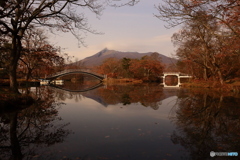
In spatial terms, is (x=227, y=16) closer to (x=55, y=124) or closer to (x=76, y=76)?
(x=55, y=124)

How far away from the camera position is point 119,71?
52.6 metres

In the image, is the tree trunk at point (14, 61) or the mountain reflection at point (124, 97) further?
the mountain reflection at point (124, 97)

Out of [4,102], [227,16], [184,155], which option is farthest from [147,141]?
[227,16]

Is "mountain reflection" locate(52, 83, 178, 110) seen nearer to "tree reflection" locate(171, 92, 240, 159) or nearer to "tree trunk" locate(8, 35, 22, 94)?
"tree reflection" locate(171, 92, 240, 159)

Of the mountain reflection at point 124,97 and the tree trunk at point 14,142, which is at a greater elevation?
the mountain reflection at point 124,97

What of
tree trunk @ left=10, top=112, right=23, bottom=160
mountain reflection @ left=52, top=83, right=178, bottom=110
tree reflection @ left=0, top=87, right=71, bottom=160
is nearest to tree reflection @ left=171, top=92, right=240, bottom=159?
tree reflection @ left=0, top=87, right=71, bottom=160

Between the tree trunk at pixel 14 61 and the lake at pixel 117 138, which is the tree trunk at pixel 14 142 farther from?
the tree trunk at pixel 14 61

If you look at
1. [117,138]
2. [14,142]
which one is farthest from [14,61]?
[117,138]

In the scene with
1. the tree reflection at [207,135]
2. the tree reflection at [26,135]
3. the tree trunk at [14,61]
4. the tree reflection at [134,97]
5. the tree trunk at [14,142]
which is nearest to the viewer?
the tree trunk at [14,142]

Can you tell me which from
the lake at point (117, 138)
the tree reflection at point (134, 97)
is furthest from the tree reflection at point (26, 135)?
the tree reflection at point (134, 97)

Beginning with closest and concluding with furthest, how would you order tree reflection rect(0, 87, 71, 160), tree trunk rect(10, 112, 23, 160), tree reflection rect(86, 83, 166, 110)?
tree trunk rect(10, 112, 23, 160) < tree reflection rect(0, 87, 71, 160) < tree reflection rect(86, 83, 166, 110)

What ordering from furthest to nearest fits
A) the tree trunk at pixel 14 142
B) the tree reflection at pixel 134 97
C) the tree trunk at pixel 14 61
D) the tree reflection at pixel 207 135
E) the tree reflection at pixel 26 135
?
the tree reflection at pixel 134 97 < the tree trunk at pixel 14 61 < the tree reflection at pixel 207 135 < the tree reflection at pixel 26 135 < the tree trunk at pixel 14 142

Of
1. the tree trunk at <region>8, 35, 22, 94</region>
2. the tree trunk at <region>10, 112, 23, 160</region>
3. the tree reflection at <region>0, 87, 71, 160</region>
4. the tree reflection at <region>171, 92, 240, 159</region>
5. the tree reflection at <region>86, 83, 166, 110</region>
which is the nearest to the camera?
the tree trunk at <region>10, 112, 23, 160</region>

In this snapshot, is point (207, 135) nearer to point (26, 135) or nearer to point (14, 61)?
point (26, 135)
